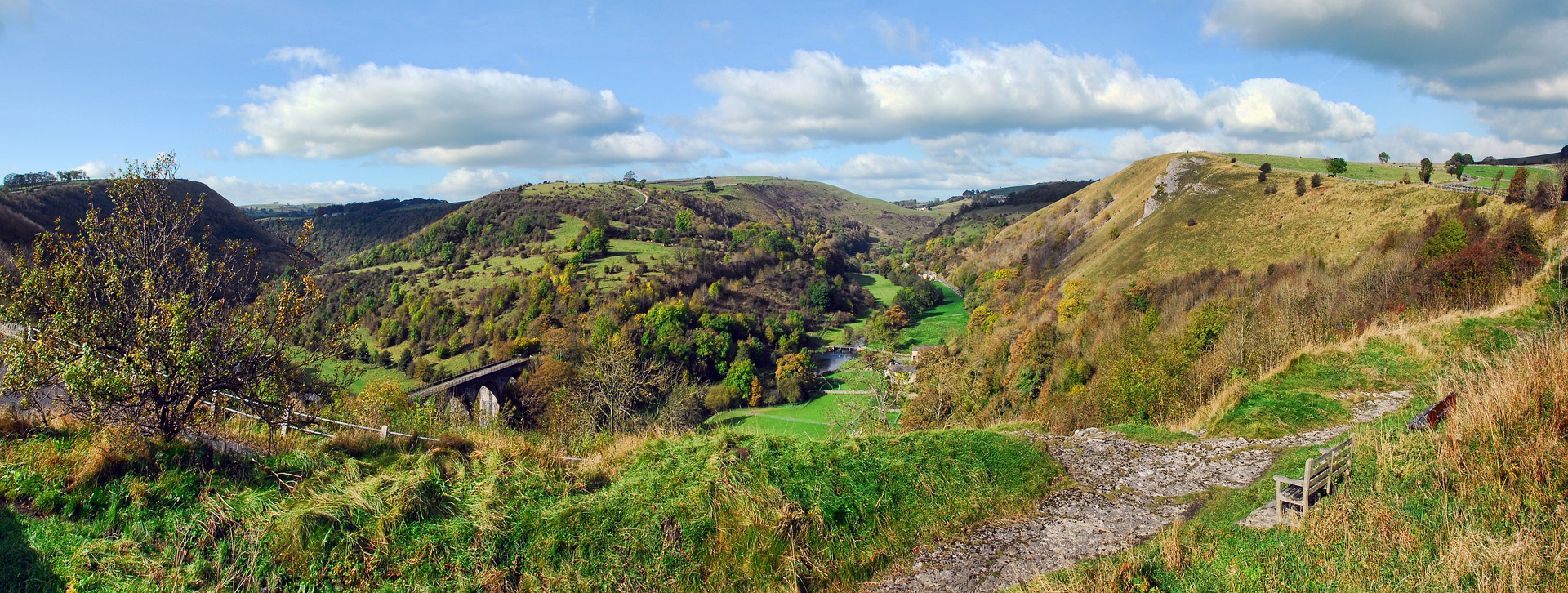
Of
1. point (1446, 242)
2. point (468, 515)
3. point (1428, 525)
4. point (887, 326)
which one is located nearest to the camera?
point (1428, 525)

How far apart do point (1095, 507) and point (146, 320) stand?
39.5 ft

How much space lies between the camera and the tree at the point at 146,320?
7.52 m

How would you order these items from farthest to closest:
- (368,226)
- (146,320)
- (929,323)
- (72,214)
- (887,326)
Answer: (368,226) → (929,323) → (887,326) → (72,214) → (146,320)

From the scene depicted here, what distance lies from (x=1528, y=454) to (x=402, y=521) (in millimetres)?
11283

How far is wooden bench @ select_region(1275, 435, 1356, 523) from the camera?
6.79 metres

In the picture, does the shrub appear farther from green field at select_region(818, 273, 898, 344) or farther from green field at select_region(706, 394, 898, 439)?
green field at select_region(818, 273, 898, 344)

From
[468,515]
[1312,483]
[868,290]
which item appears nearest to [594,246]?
[868,290]

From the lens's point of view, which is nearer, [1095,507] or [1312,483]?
[1312,483]

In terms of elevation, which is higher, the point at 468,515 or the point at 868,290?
the point at 468,515

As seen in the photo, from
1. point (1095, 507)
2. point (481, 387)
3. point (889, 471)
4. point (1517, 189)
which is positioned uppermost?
point (1517, 189)

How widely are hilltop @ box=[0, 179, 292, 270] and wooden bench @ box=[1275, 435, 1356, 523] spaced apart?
5793cm

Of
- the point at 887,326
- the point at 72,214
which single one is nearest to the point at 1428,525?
the point at 887,326

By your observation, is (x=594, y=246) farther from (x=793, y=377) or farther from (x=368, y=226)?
(x=368, y=226)

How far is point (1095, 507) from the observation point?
8.59 meters
